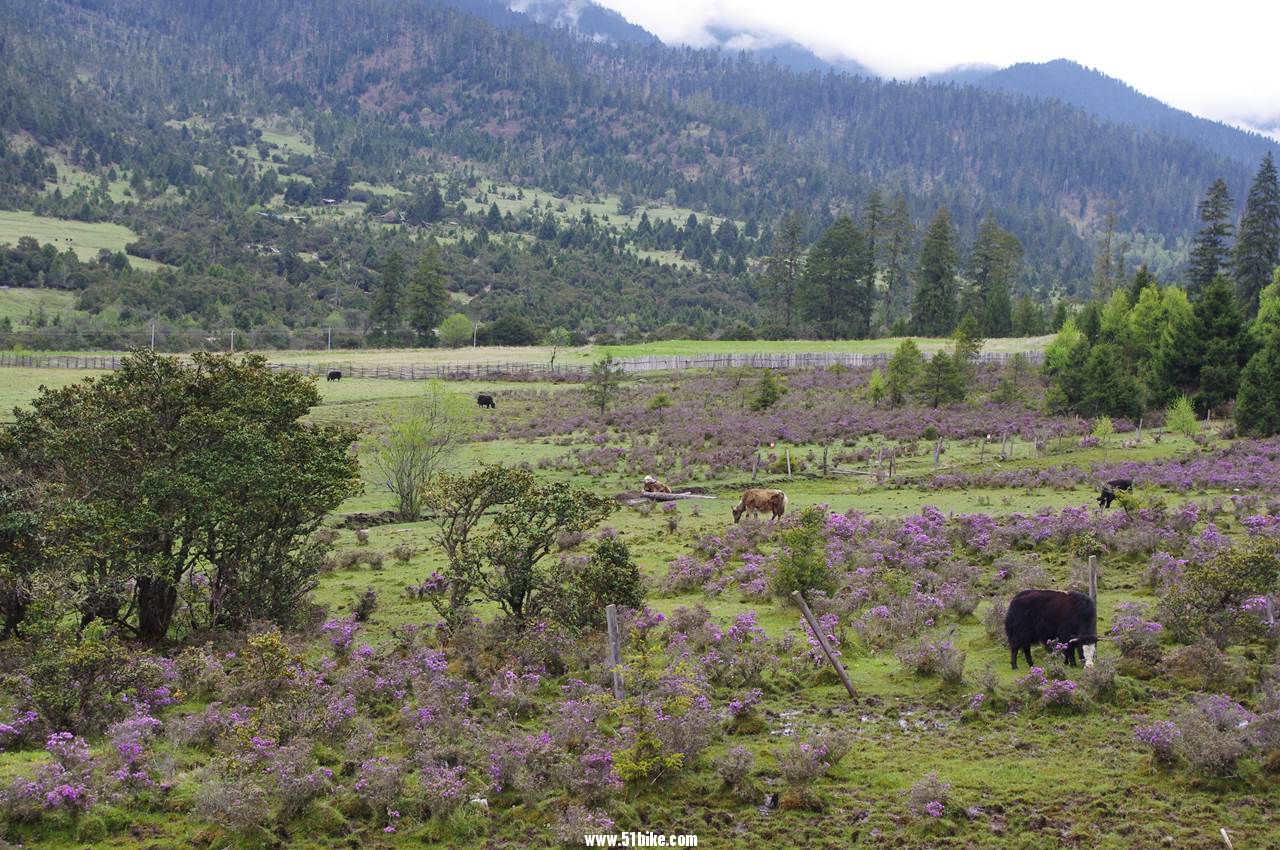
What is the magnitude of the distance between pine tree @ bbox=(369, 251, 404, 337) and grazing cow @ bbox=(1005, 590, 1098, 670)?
11215cm

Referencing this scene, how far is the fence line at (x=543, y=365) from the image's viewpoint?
83125mm

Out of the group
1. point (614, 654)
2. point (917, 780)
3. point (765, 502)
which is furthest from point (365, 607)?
point (765, 502)

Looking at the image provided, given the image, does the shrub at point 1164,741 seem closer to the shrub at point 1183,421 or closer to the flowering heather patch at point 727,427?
→ the flowering heather patch at point 727,427

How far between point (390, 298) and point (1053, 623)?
11307 cm

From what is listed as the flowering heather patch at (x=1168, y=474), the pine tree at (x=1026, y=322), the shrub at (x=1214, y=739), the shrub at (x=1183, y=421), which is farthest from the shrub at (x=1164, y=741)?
the pine tree at (x=1026, y=322)

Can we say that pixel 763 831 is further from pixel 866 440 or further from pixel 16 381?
pixel 16 381

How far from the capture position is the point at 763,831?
11.3 metres

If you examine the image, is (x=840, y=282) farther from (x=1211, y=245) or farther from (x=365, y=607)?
(x=365, y=607)

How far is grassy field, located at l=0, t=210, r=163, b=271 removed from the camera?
157 metres

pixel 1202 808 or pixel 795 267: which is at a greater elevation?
pixel 795 267

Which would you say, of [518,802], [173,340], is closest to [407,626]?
[518,802]

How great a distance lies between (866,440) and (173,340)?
8617 centimetres

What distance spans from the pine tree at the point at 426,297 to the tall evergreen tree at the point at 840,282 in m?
43.2

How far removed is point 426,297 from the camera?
379ft
